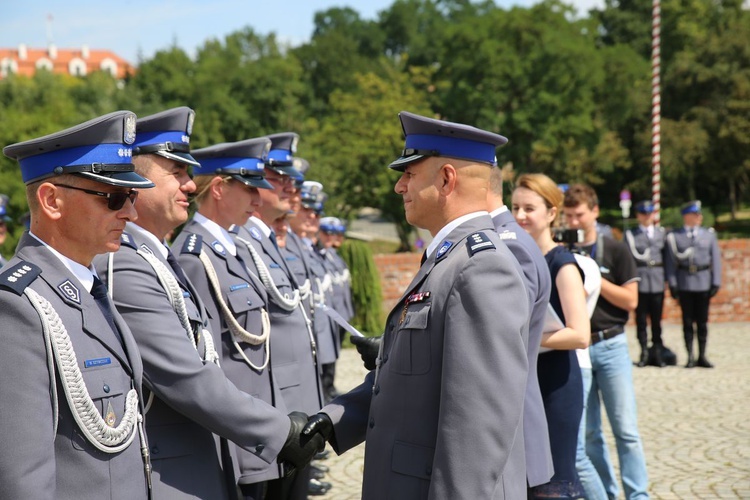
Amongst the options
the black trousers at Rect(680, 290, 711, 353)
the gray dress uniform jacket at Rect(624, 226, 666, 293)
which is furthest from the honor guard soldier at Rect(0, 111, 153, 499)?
the gray dress uniform jacket at Rect(624, 226, 666, 293)

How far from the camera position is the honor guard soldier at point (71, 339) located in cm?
249

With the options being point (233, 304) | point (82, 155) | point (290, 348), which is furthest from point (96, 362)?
point (290, 348)

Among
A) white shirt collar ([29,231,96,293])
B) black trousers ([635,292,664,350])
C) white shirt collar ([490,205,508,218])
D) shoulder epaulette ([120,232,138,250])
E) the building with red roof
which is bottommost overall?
black trousers ([635,292,664,350])

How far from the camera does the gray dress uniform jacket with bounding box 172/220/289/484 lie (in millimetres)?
4391

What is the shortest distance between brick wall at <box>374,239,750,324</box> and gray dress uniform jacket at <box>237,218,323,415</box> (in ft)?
39.7

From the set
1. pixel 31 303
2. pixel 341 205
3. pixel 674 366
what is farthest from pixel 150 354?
pixel 341 205

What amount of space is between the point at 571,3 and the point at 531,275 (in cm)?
4896

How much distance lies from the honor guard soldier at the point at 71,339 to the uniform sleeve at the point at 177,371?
0.22 metres

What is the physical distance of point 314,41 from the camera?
7638 cm

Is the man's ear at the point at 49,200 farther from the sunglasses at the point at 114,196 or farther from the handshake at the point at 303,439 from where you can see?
the handshake at the point at 303,439

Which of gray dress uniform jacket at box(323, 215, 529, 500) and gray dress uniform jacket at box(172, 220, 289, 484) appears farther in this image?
gray dress uniform jacket at box(172, 220, 289, 484)

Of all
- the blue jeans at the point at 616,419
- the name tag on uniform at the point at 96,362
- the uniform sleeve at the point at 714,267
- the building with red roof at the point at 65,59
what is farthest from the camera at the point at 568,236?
the building with red roof at the point at 65,59

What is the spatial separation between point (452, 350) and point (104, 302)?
1164 mm

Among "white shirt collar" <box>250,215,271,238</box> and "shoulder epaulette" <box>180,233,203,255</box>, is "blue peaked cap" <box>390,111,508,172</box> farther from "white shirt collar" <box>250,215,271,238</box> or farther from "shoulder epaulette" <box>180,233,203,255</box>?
"white shirt collar" <box>250,215,271,238</box>
